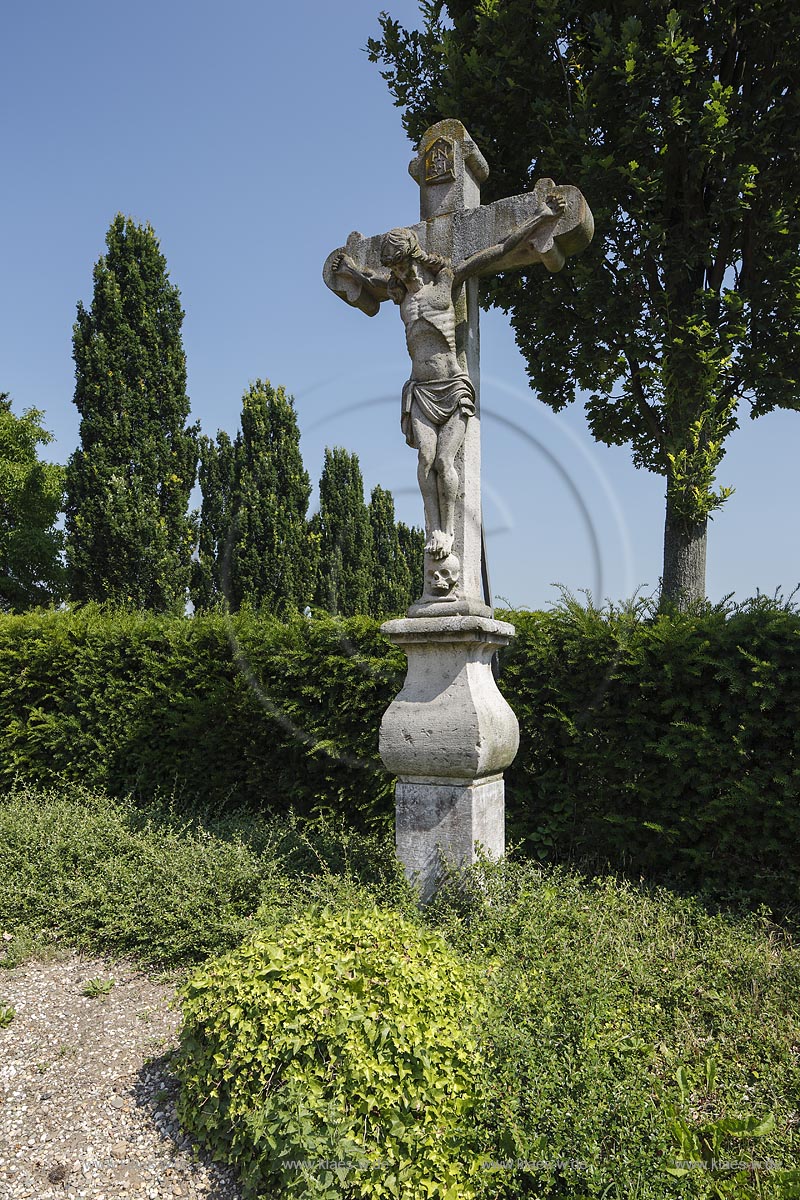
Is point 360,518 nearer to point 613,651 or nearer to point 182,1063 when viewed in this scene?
point 613,651

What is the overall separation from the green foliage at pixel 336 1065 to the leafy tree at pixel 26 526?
55.1ft

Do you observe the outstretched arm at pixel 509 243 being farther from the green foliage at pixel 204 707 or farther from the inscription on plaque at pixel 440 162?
the green foliage at pixel 204 707

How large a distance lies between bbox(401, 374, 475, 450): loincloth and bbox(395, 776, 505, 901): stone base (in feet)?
6.63

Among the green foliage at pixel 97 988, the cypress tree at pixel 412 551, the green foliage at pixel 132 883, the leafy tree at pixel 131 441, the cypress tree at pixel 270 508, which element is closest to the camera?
the green foliage at pixel 97 988

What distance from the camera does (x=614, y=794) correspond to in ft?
17.6

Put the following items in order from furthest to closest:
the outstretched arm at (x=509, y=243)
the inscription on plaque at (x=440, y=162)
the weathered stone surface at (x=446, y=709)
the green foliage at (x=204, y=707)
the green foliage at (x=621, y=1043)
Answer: the green foliage at (x=204, y=707) → the inscription on plaque at (x=440, y=162) → the outstretched arm at (x=509, y=243) → the weathered stone surface at (x=446, y=709) → the green foliage at (x=621, y=1043)

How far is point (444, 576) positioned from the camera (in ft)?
14.6

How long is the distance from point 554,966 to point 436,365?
3.23 m

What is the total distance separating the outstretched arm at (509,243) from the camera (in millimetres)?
4434

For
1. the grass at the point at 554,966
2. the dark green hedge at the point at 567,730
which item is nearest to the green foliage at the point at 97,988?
the grass at the point at 554,966

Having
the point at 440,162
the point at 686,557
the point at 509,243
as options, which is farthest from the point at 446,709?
the point at 686,557

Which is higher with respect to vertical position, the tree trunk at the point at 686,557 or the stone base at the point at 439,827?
the tree trunk at the point at 686,557

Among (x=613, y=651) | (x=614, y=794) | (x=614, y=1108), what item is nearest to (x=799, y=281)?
(x=613, y=651)

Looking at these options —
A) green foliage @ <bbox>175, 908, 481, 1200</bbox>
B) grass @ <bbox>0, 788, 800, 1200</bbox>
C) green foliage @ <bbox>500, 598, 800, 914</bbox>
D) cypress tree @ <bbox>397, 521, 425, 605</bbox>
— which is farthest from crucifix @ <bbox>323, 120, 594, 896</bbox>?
cypress tree @ <bbox>397, 521, 425, 605</bbox>
